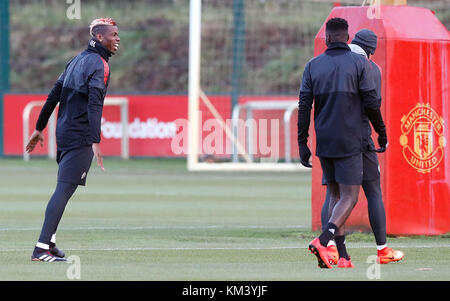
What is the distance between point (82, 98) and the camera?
10141 mm

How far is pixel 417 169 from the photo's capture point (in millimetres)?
12391

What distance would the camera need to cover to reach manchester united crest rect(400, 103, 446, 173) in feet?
40.5

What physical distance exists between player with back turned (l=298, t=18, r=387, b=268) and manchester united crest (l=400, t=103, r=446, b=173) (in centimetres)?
259

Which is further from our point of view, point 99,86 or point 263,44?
point 263,44

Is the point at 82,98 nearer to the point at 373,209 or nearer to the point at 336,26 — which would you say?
the point at 336,26

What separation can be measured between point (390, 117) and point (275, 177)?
484 inches

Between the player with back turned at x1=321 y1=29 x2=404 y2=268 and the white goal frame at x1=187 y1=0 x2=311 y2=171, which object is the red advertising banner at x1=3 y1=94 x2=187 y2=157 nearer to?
the white goal frame at x1=187 y1=0 x2=311 y2=171

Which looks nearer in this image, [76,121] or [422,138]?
[76,121]

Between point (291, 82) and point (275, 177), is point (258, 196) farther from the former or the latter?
point (291, 82)

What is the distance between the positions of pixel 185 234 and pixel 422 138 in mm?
2714

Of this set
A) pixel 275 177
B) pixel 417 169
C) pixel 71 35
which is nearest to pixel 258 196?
pixel 275 177

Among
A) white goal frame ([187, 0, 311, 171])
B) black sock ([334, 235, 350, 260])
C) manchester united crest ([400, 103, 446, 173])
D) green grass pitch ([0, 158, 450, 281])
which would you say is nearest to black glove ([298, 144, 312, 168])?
black sock ([334, 235, 350, 260])

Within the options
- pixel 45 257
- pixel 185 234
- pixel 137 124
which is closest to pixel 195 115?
pixel 137 124

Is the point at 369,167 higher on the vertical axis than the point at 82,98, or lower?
lower
